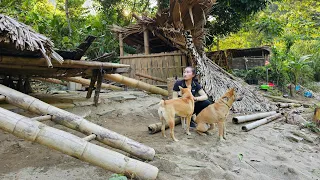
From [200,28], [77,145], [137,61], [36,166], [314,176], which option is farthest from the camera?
[137,61]

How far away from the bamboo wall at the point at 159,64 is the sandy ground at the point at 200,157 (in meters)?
4.08

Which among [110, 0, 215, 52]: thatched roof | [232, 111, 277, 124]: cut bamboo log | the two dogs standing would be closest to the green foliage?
[110, 0, 215, 52]: thatched roof

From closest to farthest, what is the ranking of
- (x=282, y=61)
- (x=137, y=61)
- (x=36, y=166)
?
(x=36, y=166) → (x=137, y=61) → (x=282, y=61)

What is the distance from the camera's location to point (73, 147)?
90.1 inches

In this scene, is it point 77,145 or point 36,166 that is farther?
point 36,166

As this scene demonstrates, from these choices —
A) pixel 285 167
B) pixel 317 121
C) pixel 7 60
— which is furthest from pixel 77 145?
pixel 317 121

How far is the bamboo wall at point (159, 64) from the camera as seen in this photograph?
28.7 feet

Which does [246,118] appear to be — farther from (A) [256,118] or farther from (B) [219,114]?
(B) [219,114]

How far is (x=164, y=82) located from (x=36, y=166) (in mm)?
6561

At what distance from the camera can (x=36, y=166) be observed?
9.20ft

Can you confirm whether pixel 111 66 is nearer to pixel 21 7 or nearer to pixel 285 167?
pixel 285 167

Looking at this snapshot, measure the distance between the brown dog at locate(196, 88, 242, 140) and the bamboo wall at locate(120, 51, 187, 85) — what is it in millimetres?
4511

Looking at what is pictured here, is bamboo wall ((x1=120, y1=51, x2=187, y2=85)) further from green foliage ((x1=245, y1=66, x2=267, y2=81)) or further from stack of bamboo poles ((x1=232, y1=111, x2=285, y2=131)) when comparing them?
green foliage ((x1=245, y1=66, x2=267, y2=81))

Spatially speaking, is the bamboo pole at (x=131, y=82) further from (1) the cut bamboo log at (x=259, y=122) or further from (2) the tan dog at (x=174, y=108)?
(1) the cut bamboo log at (x=259, y=122)
